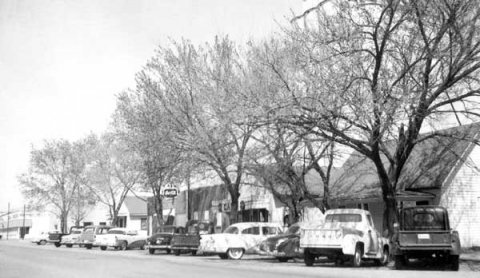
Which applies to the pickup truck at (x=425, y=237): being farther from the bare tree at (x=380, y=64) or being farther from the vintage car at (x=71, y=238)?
the vintage car at (x=71, y=238)

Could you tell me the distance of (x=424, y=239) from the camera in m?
17.2

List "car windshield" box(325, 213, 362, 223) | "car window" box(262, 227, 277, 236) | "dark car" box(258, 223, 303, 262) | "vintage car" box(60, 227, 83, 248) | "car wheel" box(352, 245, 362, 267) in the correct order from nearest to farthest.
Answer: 1. "car wheel" box(352, 245, 362, 267)
2. "car windshield" box(325, 213, 362, 223)
3. "dark car" box(258, 223, 303, 262)
4. "car window" box(262, 227, 277, 236)
5. "vintage car" box(60, 227, 83, 248)

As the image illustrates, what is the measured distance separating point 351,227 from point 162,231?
52.2 feet

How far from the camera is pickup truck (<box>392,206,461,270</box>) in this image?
1689cm

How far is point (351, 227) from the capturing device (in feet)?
63.1

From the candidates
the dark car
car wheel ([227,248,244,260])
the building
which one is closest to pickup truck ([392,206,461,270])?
the dark car

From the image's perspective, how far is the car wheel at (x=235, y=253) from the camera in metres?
24.2

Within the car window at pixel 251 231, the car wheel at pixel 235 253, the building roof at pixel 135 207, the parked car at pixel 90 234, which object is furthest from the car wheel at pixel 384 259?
the building roof at pixel 135 207

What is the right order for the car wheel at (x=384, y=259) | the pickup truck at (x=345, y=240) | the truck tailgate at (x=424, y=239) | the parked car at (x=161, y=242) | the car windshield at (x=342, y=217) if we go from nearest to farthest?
the truck tailgate at (x=424, y=239) → the pickup truck at (x=345, y=240) → the car windshield at (x=342, y=217) → the car wheel at (x=384, y=259) → the parked car at (x=161, y=242)

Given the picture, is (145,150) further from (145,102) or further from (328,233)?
(328,233)

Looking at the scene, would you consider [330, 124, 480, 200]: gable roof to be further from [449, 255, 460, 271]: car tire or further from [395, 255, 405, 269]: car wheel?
[449, 255, 460, 271]: car tire

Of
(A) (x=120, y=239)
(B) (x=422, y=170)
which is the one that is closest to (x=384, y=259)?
(B) (x=422, y=170)

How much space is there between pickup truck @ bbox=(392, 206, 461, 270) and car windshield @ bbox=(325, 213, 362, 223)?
1453mm

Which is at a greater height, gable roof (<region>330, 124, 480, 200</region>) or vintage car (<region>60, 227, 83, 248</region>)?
gable roof (<region>330, 124, 480, 200</region>)
